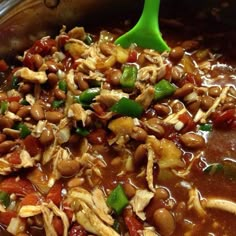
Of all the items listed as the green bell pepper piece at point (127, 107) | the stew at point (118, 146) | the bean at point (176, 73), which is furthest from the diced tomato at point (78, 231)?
the bean at point (176, 73)

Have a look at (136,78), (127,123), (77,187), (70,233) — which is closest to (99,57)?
(136,78)

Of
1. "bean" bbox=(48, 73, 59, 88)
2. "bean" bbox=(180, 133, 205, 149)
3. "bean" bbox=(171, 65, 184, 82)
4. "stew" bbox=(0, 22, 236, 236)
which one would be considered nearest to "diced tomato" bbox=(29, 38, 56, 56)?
"stew" bbox=(0, 22, 236, 236)

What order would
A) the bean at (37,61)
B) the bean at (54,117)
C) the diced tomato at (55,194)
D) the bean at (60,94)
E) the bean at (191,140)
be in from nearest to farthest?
the diced tomato at (55,194) → the bean at (191,140) → the bean at (54,117) → the bean at (60,94) → the bean at (37,61)

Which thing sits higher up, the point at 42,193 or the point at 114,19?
the point at 114,19

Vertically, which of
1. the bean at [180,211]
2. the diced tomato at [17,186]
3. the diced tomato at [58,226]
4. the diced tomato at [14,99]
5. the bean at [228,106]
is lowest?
the bean at [180,211]

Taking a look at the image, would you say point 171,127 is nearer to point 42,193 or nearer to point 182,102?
point 182,102

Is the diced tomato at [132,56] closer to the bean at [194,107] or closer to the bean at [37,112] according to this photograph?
the bean at [194,107]

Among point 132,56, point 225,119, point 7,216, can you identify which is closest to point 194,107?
point 225,119
